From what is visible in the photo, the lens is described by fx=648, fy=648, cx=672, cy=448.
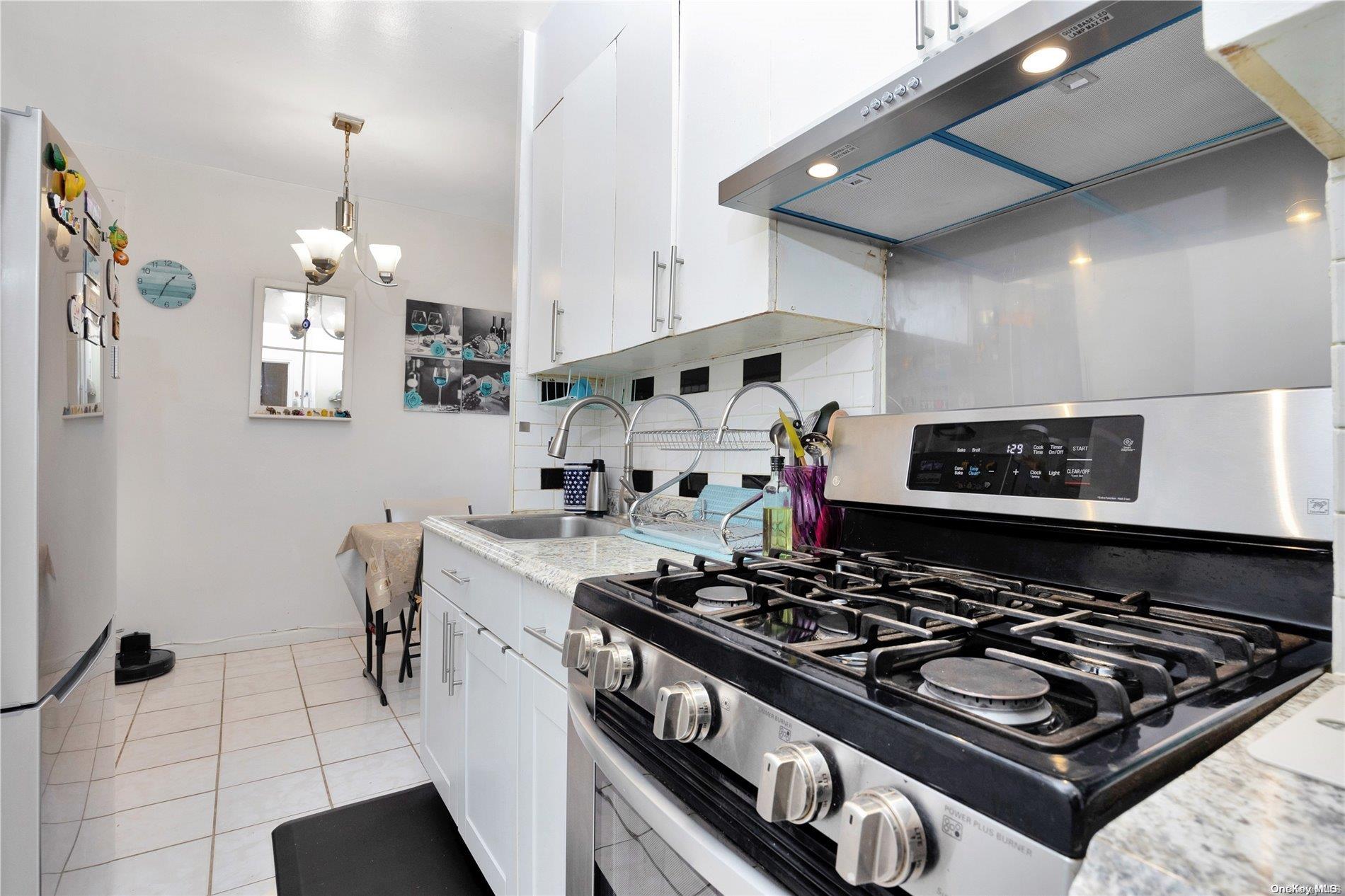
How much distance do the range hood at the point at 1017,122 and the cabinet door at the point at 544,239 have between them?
1169 mm

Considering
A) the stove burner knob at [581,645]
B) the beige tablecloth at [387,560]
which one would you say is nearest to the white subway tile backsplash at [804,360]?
the stove burner knob at [581,645]

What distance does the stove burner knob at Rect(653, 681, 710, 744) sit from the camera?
68 centimetres

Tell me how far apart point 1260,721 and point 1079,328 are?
0.81 m

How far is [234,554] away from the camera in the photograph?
12.1ft

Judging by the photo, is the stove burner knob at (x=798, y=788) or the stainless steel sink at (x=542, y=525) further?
the stainless steel sink at (x=542, y=525)

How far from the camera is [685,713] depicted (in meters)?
0.68

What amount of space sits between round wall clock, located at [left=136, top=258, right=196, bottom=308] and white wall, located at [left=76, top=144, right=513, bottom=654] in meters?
0.04

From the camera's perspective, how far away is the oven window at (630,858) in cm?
74

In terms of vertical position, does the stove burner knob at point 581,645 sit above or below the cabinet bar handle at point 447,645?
above

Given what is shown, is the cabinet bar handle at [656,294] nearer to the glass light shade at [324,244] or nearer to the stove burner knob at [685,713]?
the stove burner knob at [685,713]

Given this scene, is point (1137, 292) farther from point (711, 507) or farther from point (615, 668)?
point (711, 507)

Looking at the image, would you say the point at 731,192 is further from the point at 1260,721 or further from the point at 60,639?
the point at 60,639

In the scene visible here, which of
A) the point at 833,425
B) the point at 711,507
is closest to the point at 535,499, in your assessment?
the point at 711,507

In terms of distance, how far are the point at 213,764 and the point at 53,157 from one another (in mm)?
2126
